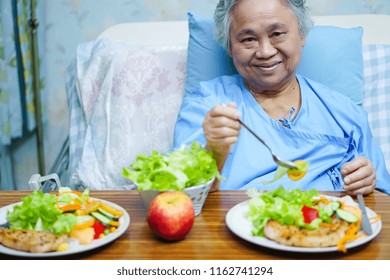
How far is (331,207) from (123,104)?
1193 millimetres

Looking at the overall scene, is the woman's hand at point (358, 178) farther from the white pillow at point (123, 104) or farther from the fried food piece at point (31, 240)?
the white pillow at point (123, 104)

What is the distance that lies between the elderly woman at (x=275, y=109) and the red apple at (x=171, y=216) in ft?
1.80

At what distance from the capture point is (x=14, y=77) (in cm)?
260

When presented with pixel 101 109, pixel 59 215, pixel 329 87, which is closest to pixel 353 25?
pixel 329 87

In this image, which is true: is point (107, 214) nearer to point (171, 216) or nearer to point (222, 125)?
point (171, 216)

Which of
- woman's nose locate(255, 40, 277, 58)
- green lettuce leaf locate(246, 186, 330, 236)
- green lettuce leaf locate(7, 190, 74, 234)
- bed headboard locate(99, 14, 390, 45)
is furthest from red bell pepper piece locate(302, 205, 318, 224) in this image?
bed headboard locate(99, 14, 390, 45)

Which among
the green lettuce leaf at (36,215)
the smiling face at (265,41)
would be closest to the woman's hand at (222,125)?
the green lettuce leaf at (36,215)

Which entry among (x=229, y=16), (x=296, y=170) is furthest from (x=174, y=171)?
(x=229, y=16)

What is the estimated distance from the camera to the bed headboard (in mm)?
2312

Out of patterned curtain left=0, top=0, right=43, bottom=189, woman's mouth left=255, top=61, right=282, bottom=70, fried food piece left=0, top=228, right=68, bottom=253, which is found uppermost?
woman's mouth left=255, top=61, right=282, bottom=70

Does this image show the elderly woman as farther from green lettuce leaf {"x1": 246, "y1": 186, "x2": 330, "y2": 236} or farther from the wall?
the wall

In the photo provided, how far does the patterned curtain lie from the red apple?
1.66m

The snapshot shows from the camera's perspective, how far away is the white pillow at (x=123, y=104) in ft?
6.79

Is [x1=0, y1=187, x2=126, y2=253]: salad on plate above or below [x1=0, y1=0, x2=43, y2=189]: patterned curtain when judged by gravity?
above
